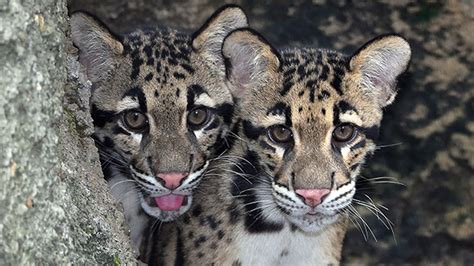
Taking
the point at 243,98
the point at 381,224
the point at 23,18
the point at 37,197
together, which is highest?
the point at 23,18

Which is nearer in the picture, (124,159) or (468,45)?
(124,159)

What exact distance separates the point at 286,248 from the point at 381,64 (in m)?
Answer: 1.37

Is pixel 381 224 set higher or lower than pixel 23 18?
lower

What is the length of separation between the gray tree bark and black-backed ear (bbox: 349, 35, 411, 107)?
216 cm

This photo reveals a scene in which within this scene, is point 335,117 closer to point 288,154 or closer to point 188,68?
point 288,154

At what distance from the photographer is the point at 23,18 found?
15.6ft

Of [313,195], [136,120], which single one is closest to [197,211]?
[136,120]

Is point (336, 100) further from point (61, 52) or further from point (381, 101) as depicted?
Answer: point (61, 52)

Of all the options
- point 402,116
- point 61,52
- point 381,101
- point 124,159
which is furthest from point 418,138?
point 61,52

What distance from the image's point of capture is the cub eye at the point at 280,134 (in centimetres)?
672

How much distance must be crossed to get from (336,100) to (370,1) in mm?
2837

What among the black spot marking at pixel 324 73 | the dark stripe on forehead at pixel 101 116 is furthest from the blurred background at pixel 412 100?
the black spot marking at pixel 324 73

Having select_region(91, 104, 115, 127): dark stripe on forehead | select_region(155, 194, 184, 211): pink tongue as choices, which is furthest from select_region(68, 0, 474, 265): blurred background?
select_region(155, 194, 184, 211): pink tongue

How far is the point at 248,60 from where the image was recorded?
7.16 m
